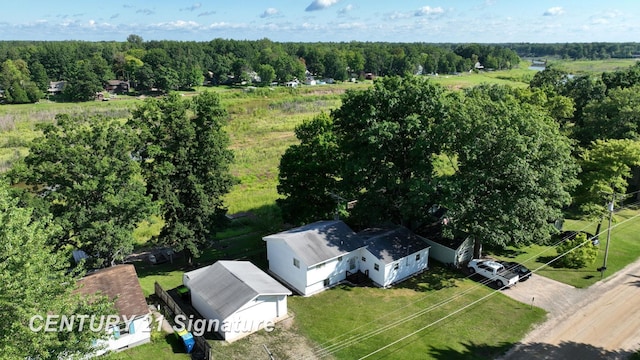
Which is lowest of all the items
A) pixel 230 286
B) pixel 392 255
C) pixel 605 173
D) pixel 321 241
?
pixel 392 255

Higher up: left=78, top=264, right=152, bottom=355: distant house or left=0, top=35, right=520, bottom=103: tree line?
left=0, top=35, right=520, bottom=103: tree line

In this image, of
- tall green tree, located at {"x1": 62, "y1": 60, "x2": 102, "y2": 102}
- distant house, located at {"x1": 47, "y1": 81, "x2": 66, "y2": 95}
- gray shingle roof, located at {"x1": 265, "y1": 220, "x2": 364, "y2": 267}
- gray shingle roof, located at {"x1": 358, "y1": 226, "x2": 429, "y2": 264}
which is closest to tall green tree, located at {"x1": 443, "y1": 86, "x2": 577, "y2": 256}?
gray shingle roof, located at {"x1": 358, "y1": 226, "x2": 429, "y2": 264}

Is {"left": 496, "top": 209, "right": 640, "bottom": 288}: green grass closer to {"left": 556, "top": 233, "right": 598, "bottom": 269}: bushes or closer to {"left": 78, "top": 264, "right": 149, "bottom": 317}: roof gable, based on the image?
{"left": 556, "top": 233, "right": 598, "bottom": 269}: bushes

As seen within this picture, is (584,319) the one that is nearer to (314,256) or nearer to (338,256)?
(338,256)

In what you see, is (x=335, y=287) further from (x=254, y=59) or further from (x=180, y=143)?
(x=254, y=59)

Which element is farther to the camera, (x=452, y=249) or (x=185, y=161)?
(x=452, y=249)

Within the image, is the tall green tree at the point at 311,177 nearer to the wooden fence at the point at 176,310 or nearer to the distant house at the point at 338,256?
the distant house at the point at 338,256

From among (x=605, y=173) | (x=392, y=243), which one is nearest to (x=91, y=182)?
(x=392, y=243)

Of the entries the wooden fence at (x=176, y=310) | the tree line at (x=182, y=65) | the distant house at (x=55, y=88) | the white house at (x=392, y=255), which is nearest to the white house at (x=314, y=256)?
the white house at (x=392, y=255)
